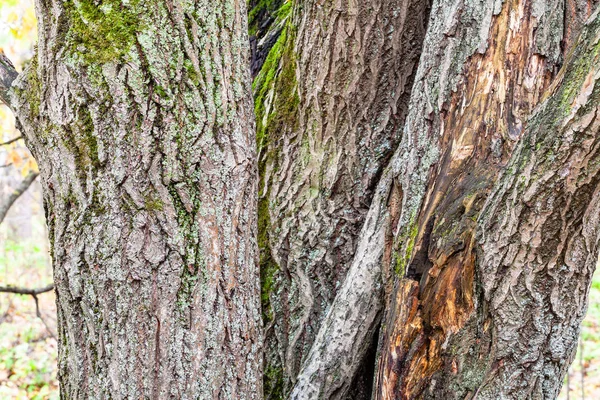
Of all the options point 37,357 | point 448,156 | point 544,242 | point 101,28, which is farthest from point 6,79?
point 37,357

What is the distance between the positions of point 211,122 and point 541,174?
927 mm

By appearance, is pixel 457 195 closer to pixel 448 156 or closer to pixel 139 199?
pixel 448 156

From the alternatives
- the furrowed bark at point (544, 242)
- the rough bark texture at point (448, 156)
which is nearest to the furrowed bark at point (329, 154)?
the rough bark texture at point (448, 156)

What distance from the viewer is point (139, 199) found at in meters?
1.55

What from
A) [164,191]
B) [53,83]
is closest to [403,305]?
[164,191]

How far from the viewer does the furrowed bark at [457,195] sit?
1643mm

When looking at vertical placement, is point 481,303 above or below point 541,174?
below

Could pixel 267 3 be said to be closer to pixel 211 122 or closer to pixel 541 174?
pixel 211 122

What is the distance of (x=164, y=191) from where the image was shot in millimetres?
1570

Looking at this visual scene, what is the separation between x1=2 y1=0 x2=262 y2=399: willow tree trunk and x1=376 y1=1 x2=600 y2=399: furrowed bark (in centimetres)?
53

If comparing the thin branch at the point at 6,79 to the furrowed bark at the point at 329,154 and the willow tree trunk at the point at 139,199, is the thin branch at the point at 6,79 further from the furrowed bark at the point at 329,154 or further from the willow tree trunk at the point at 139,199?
the furrowed bark at the point at 329,154

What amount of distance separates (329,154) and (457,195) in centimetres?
66

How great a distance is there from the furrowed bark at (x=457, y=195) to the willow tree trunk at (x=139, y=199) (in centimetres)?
53

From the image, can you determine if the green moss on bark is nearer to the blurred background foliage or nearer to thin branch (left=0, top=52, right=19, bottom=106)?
thin branch (left=0, top=52, right=19, bottom=106)
